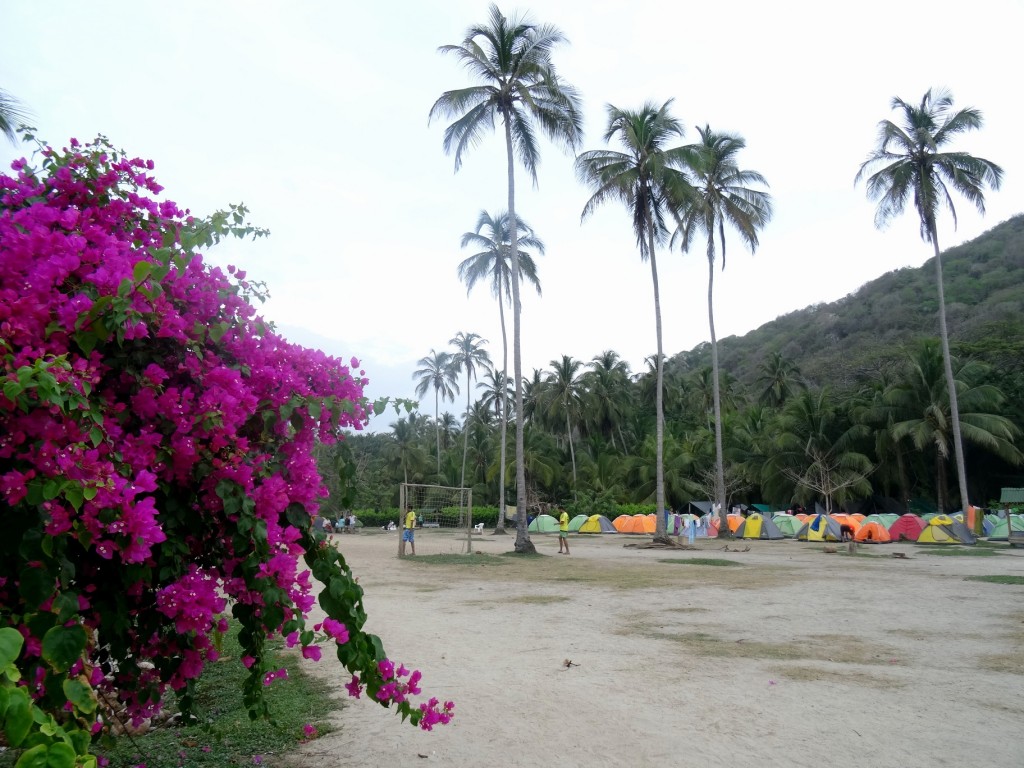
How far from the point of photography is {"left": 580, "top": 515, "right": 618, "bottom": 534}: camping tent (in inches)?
1484

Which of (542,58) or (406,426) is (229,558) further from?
(406,426)

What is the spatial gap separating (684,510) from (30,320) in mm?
44670

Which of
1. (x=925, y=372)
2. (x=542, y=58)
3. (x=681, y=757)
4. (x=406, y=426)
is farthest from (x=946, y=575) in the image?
(x=406, y=426)

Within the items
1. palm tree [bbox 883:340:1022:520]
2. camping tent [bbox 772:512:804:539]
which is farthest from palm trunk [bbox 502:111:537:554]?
palm tree [bbox 883:340:1022:520]

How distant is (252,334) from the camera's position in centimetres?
259

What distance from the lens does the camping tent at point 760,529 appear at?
29438 millimetres

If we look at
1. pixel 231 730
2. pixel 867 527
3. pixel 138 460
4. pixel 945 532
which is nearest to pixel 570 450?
pixel 867 527

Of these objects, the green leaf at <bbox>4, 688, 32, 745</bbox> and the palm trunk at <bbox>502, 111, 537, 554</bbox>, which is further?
the palm trunk at <bbox>502, 111, 537, 554</bbox>

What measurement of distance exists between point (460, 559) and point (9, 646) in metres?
17.7

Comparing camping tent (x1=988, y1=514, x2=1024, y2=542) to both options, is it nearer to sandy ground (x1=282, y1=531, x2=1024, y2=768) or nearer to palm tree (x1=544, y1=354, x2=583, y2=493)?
sandy ground (x1=282, y1=531, x2=1024, y2=768)

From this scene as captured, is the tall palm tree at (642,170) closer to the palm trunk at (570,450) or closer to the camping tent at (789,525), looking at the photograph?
the camping tent at (789,525)

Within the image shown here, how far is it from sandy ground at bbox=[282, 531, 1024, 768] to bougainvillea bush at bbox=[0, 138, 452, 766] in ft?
5.94

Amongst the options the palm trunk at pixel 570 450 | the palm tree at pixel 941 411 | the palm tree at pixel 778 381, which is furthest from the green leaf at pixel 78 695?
the palm tree at pixel 778 381

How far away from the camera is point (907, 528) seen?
86.7ft
